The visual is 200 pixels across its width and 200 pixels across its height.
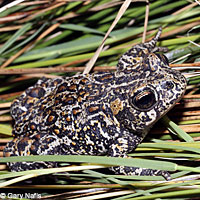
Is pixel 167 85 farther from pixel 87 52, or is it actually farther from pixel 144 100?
pixel 87 52

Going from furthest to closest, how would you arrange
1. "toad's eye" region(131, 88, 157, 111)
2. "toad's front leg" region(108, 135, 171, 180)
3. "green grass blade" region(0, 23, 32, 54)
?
"green grass blade" region(0, 23, 32, 54) < "toad's front leg" region(108, 135, 171, 180) < "toad's eye" region(131, 88, 157, 111)

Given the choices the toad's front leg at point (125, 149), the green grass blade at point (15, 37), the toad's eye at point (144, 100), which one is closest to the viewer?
the toad's eye at point (144, 100)

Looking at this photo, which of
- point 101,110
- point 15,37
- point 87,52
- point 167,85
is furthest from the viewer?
point 87,52

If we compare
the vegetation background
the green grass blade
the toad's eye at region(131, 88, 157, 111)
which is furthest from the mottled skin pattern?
the green grass blade

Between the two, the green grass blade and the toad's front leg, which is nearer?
the toad's front leg

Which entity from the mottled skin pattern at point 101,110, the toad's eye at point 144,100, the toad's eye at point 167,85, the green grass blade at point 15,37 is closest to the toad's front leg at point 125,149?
the mottled skin pattern at point 101,110

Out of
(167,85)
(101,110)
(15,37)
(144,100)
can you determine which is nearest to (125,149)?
(101,110)

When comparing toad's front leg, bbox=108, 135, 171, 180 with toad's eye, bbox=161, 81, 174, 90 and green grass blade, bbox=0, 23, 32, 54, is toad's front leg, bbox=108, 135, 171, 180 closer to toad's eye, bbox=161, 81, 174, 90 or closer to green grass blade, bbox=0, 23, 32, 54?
toad's eye, bbox=161, 81, 174, 90

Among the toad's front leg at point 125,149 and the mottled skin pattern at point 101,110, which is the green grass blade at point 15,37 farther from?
the toad's front leg at point 125,149
